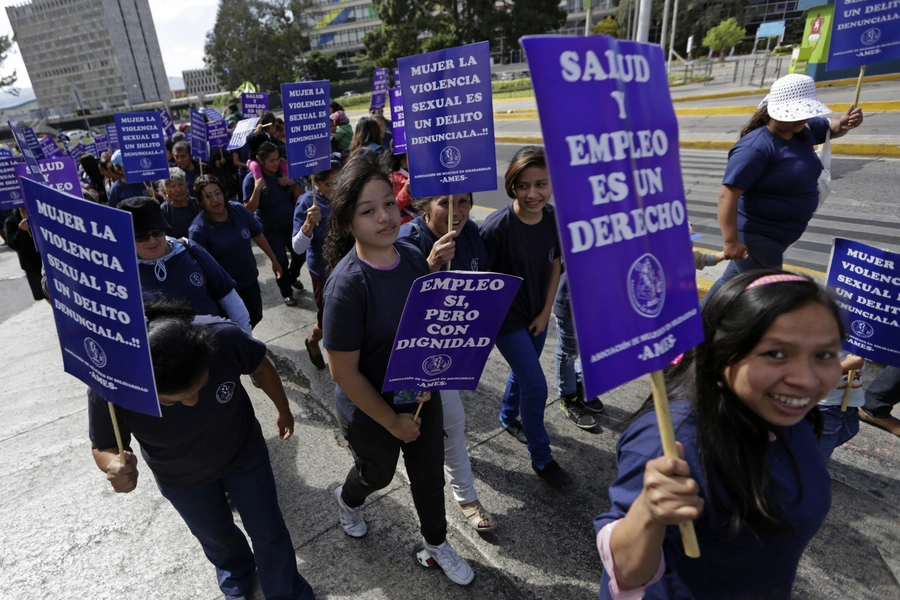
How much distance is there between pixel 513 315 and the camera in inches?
119

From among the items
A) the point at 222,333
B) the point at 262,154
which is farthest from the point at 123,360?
the point at 262,154

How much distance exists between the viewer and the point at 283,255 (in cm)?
582

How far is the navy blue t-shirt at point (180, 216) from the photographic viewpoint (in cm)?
475

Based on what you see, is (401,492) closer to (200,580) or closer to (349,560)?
(349,560)

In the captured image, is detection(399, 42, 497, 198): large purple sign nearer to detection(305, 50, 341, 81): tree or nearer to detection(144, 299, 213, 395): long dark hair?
detection(144, 299, 213, 395): long dark hair

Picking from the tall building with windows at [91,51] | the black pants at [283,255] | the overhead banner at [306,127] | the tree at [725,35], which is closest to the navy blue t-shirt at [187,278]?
the overhead banner at [306,127]

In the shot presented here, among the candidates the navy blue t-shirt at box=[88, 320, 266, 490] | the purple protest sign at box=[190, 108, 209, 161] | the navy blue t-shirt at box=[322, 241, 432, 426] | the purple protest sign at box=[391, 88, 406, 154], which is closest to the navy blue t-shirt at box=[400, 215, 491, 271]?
the navy blue t-shirt at box=[322, 241, 432, 426]

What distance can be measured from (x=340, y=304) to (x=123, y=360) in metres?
0.73

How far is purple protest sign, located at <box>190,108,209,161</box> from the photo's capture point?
8.36 m

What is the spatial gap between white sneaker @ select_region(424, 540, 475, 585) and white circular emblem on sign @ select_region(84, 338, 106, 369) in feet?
5.49

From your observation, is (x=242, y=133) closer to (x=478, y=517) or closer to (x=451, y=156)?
(x=451, y=156)

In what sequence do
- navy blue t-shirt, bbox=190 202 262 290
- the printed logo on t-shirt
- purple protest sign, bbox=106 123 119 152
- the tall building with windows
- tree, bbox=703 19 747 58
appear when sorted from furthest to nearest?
1. the tall building with windows
2. tree, bbox=703 19 747 58
3. purple protest sign, bbox=106 123 119 152
4. navy blue t-shirt, bbox=190 202 262 290
5. the printed logo on t-shirt

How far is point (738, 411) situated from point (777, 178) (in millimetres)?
2547

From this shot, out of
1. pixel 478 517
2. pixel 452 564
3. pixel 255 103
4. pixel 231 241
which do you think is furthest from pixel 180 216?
pixel 255 103
